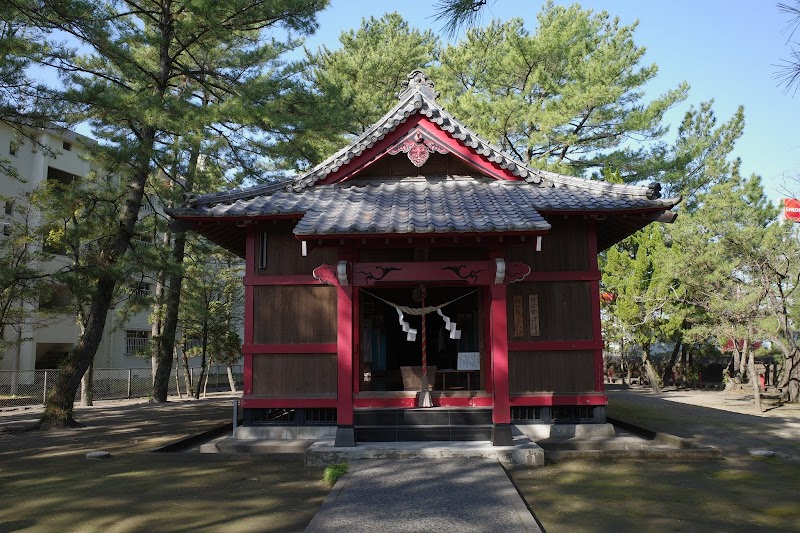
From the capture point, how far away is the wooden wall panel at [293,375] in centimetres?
1071

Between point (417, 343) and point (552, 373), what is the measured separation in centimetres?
397

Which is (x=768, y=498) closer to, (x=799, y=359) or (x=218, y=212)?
(x=218, y=212)

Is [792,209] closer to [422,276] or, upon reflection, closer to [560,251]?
[560,251]

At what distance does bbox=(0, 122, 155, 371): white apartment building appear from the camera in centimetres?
2467

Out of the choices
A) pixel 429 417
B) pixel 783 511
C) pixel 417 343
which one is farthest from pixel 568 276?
pixel 783 511

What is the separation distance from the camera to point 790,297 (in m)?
18.8

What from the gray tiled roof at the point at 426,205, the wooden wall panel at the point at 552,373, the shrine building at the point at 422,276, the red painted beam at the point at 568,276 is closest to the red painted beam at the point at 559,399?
the shrine building at the point at 422,276

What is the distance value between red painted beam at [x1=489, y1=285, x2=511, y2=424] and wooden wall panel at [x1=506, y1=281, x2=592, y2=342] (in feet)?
4.95

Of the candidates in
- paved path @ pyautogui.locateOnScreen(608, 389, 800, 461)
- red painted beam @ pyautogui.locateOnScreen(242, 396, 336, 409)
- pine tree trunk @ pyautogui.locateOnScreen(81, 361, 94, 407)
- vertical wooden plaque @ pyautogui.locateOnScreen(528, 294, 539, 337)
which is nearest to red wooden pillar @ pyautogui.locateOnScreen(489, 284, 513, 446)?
vertical wooden plaque @ pyautogui.locateOnScreen(528, 294, 539, 337)

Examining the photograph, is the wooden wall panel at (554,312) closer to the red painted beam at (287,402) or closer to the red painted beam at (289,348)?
the red painted beam at (289,348)

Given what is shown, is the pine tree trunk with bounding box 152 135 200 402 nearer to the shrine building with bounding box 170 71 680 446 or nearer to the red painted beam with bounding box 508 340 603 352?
the shrine building with bounding box 170 71 680 446

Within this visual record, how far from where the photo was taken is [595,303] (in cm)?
1084

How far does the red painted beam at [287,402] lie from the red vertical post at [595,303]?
5.07 m

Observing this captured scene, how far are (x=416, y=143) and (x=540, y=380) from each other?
17.3 feet
